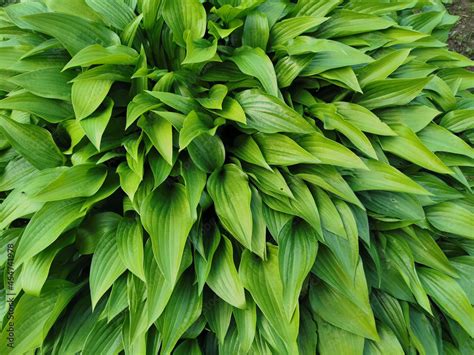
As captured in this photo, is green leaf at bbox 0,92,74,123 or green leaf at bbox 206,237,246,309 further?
green leaf at bbox 0,92,74,123

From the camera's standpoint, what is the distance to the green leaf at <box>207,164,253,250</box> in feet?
4.93

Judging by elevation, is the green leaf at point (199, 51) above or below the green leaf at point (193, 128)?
above

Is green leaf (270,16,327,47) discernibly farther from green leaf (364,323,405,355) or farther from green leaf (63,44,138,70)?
green leaf (364,323,405,355)

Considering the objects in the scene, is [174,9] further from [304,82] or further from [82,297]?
[82,297]

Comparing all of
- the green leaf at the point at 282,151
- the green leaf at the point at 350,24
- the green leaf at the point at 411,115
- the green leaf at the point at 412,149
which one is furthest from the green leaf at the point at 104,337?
the green leaf at the point at 350,24

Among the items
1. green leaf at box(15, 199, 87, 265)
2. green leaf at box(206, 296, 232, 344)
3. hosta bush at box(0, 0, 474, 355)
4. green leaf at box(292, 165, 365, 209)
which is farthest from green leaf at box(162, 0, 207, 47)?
green leaf at box(206, 296, 232, 344)

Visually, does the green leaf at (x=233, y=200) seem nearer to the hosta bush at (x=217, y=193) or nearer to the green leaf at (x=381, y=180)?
the hosta bush at (x=217, y=193)

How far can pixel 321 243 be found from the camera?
66.5 inches

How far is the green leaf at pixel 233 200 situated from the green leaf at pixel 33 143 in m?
0.60

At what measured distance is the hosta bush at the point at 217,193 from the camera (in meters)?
1.54

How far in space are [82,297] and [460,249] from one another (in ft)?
5.16

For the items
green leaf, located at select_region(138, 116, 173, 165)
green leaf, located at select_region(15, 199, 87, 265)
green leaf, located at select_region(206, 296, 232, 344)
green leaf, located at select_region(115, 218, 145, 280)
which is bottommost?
green leaf, located at select_region(206, 296, 232, 344)

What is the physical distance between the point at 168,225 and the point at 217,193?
200 mm

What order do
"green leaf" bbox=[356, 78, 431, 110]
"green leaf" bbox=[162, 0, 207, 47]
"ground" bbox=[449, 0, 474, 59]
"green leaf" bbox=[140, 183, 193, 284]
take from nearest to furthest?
"green leaf" bbox=[140, 183, 193, 284]
"green leaf" bbox=[162, 0, 207, 47]
"green leaf" bbox=[356, 78, 431, 110]
"ground" bbox=[449, 0, 474, 59]
